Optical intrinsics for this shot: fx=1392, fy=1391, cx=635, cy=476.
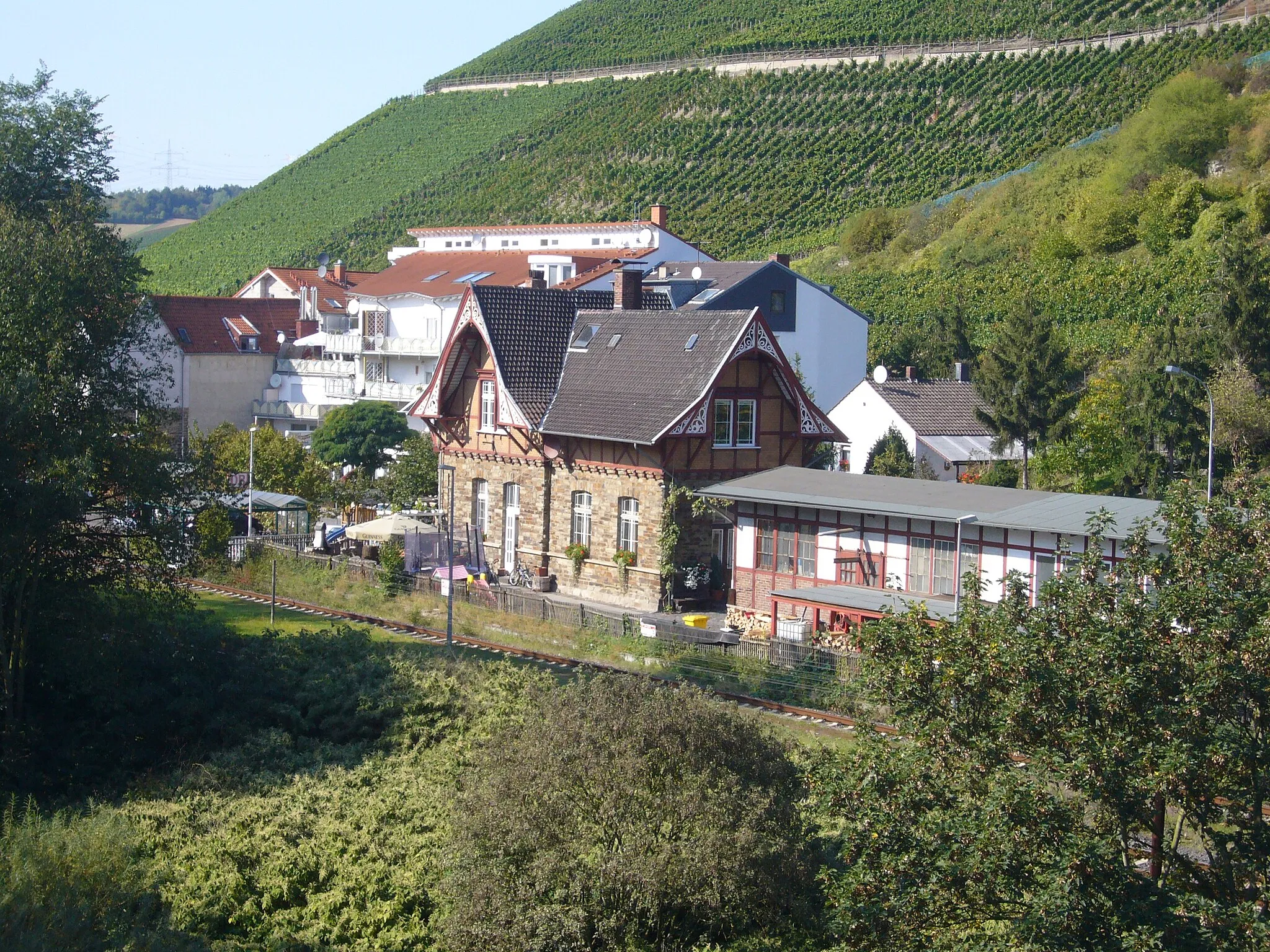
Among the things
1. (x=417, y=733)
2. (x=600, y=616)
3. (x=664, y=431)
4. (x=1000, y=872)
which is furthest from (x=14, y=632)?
(x=1000, y=872)

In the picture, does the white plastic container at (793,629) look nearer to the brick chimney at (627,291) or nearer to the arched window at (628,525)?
Result: the arched window at (628,525)

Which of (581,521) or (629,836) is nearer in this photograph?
(629,836)

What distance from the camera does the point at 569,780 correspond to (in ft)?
45.1

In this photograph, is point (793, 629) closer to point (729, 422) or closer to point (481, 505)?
point (729, 422)

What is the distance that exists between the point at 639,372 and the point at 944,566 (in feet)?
34.0

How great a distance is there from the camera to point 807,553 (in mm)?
29797

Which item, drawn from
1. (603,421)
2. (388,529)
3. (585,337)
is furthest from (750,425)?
(388,529)

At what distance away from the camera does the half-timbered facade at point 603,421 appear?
3288 cm

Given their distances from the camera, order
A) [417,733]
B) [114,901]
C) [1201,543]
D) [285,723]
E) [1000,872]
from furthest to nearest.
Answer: [285,723], [417,733], [114,901], [1201,543], [1000,872]

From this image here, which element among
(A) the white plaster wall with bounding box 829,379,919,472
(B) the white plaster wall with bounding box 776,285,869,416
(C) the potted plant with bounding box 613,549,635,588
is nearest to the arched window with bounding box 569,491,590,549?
(C) the potted plant with bounding box 613,549,635,588

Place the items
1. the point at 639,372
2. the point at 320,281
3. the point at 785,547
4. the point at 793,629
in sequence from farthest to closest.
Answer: the point at 320,281 < the point at 639,372 < the point at 785,547 < the point at 793,629

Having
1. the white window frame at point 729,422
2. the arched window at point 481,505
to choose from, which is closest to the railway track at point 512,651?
the arched window at point 481,505

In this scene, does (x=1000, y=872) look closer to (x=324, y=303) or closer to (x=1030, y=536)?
(x=1030, y=536)

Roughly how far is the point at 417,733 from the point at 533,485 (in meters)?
16.6
